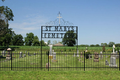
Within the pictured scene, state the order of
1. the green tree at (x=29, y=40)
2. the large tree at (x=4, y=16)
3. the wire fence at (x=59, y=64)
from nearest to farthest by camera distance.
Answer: the wire fence at (x=59, y=64)
the large tree at (x=4, y=16)
the green tree at (x=29, y=40)

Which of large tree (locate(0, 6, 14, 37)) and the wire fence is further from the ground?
large tree (locate(0, 6, 14, 37))

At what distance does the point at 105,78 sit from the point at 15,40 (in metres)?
80.2

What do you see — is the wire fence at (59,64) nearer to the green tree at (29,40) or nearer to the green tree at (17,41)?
the green tree at (29,40)

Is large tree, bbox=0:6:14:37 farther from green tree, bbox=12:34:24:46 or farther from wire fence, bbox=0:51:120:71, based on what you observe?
green tree, bbox=12:34:24:46

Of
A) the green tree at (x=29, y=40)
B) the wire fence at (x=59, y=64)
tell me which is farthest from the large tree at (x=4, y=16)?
the green tree at (x=29, y=40)

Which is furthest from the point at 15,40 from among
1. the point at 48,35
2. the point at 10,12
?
the point at 48,35

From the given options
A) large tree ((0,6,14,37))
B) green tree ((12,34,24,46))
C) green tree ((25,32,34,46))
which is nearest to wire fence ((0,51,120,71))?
large tree ((0,6,14,37))

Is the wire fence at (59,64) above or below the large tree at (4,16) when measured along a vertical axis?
below

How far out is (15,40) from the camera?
81.8 m

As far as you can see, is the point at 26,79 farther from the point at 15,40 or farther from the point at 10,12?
the point at 15,40

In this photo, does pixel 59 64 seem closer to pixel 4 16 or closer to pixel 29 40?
pixel 4 16

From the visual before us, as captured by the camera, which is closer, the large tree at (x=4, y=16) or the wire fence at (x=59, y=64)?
the wire fence at (x=59, y=64)

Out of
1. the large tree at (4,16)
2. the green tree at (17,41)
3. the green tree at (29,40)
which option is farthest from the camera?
the green tree at (17,41)

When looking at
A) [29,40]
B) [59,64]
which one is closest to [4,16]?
[59,64]
